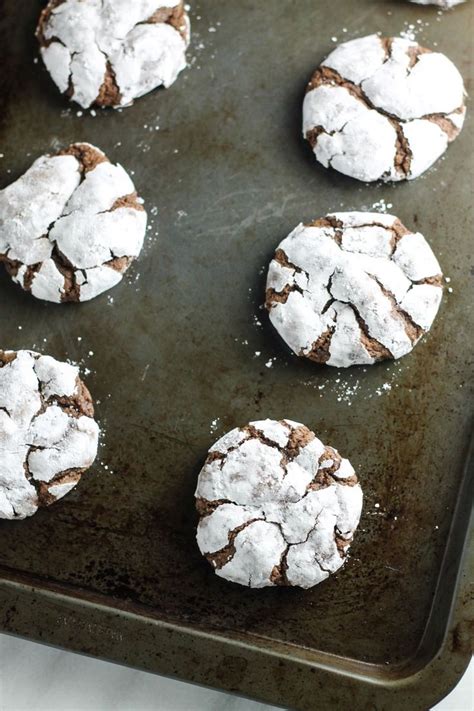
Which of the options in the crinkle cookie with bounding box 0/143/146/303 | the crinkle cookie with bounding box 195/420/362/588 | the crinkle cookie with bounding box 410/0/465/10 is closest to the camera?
the crinkle cookie with bounding box 195/420/362/588

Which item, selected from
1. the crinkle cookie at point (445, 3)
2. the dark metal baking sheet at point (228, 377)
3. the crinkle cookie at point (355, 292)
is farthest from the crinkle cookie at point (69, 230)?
the crinkle cookie at point (445, 3)

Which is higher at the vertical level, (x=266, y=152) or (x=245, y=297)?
(x=266, y=152)

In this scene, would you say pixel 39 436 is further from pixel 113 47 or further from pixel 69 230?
pixel 113 47

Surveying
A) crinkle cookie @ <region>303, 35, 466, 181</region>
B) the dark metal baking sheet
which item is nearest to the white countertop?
the dark metal baking sheet

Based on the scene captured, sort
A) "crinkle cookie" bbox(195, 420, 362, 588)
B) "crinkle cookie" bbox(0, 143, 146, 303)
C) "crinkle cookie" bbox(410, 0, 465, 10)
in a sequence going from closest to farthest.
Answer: "crinkle cookie" bbox(195, 420, 362, 588), "crinkle cookie" bbox(0, 143, 146, 303), "crinkle cookie" bbox(410, 0, 465, 10)

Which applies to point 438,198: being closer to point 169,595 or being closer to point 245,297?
point 245,297

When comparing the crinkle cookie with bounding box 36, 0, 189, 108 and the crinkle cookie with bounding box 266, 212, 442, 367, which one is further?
the crinkle cookie with bounding box 36, 0, 189, 108

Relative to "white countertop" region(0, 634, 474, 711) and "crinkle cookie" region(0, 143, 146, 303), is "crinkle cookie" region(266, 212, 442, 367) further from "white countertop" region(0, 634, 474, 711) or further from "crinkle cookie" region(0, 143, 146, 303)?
"white countertop" region(0, 634, 474, 711)

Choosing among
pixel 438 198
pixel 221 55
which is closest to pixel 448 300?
pixel 438 198
